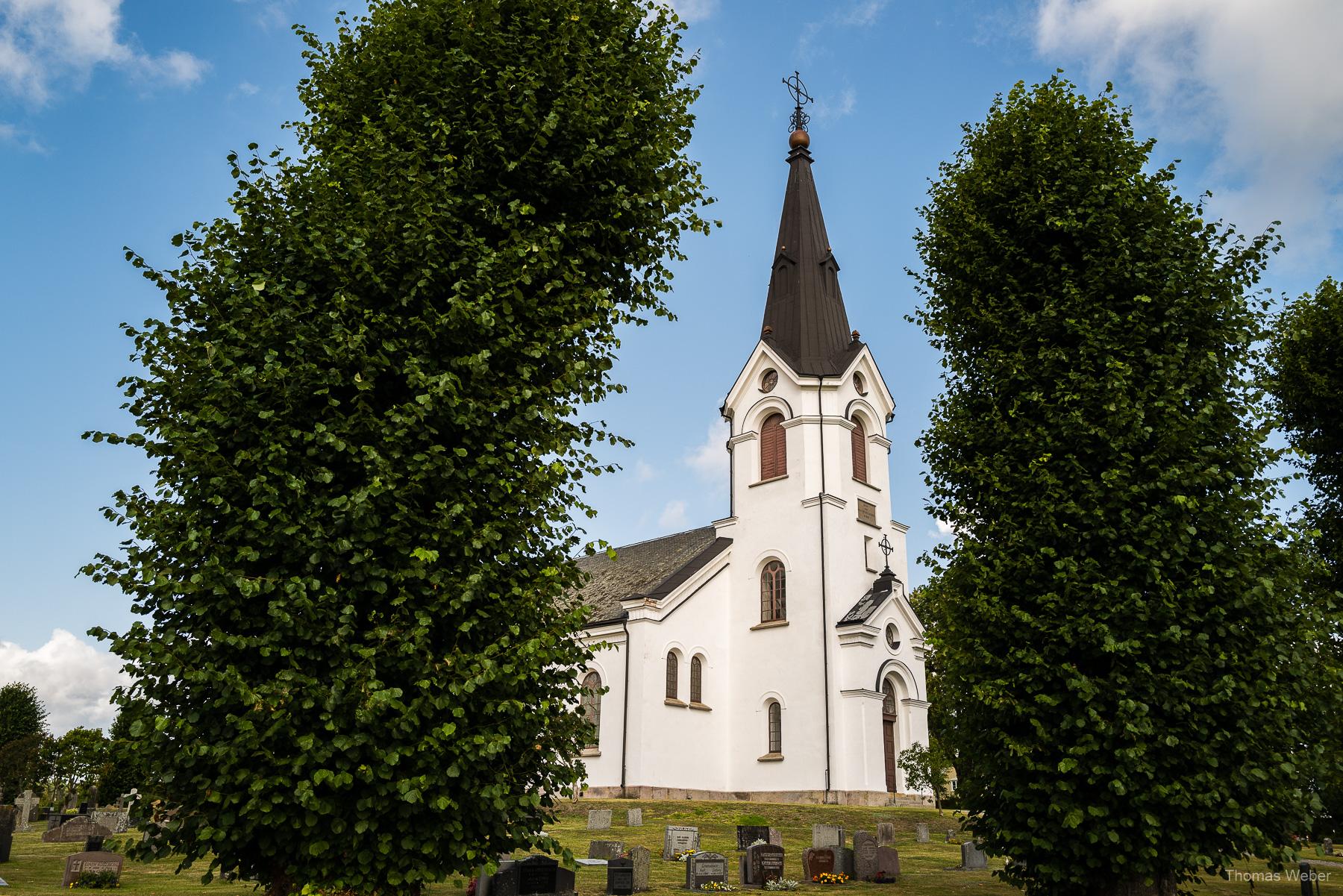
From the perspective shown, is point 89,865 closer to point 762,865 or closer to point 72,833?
point 762,865

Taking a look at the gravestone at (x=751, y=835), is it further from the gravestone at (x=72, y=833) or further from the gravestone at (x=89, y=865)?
the gravestone at (x=72, y=833)

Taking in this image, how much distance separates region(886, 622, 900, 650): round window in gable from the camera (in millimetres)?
32594

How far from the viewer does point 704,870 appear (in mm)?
15219

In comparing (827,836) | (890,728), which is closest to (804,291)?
(890,728)

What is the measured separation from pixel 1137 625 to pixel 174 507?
975 cm

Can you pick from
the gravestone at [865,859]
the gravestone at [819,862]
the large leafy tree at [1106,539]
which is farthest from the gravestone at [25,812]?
the large leafy tree at [1106,539]

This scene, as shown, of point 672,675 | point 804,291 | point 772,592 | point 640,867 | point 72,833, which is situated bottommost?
point 72,833

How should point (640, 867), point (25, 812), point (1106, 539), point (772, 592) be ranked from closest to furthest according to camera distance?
1. point (1106, 539)
2. point (640, 867)
3. point (25, 812)
4. point (772, 592)

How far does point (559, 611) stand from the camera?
28.8 ft

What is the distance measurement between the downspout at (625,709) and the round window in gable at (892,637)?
30.8ft

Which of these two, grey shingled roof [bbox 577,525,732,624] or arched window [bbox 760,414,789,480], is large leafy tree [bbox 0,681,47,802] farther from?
arched window [bbox 760,414,789,480]

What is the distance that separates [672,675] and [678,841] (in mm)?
14016

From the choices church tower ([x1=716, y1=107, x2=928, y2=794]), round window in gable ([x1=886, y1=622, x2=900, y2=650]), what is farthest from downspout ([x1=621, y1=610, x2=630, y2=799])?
round window in gable ([x1=886, y1=622, x2=900, y2=650])

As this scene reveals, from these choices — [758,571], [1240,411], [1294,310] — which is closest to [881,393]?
[758,571]
